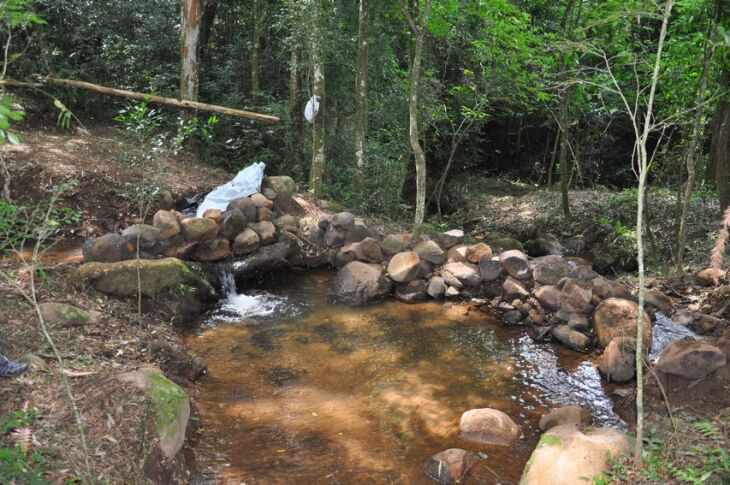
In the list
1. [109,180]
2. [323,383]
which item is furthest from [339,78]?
[323,383]

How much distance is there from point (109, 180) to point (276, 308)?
3793mm

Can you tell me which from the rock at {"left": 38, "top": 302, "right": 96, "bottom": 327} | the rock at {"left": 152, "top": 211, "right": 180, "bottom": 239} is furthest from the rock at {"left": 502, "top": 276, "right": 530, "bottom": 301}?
the rock at {"left": 38, "top": 302, "right": 96, "bottom": 327}

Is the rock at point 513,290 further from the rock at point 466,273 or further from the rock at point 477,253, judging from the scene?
the rock at point 477,253

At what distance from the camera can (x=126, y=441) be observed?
3.33m

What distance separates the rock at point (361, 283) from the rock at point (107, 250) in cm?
294

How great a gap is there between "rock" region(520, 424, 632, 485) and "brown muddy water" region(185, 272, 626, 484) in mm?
318

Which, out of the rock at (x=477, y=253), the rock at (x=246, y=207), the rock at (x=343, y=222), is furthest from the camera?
the rock at (x=343, y=222)

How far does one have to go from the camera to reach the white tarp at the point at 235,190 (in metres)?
8.49

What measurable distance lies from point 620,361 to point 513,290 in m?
2.09

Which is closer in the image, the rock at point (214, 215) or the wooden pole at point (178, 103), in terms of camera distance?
the rock at point (214, 215)

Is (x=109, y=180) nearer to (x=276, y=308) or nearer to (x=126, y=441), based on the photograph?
(x=276, y=308)

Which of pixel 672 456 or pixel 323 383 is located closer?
pixel 672 456

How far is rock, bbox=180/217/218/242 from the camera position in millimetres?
7414

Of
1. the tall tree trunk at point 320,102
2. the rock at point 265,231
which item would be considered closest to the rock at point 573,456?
the rock at point 265,231
